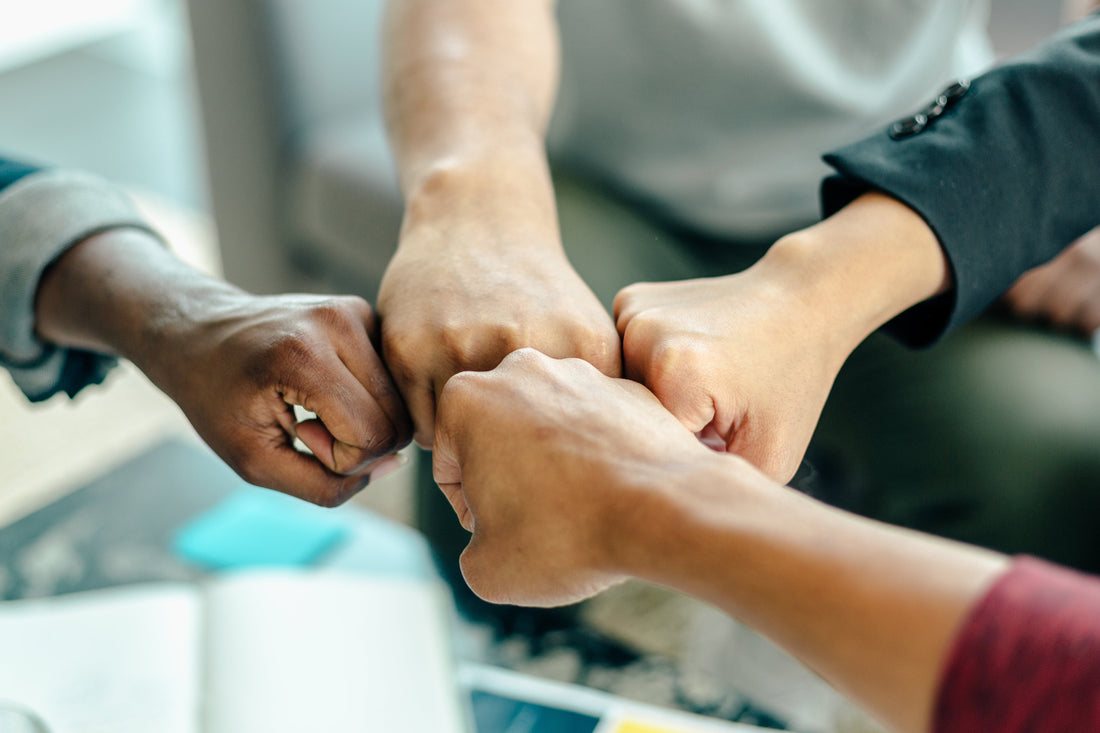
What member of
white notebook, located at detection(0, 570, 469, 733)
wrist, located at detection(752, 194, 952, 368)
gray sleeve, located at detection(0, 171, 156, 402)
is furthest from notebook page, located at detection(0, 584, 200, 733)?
wrist, located at detection(752, 194, 952, 368)

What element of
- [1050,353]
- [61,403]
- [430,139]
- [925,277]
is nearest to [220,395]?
[430,139]

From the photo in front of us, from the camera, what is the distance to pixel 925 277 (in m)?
0.41

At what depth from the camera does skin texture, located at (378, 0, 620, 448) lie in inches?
14.8

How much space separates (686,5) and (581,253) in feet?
0.64

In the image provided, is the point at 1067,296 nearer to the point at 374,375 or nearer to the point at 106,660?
the point at 374,375

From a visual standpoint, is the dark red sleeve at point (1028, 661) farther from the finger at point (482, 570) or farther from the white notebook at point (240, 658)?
the white notebook at point (240, 658)

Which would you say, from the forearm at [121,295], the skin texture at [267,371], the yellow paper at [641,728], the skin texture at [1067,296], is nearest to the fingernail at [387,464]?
the skin texture at [267,371]

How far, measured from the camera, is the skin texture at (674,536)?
21cm

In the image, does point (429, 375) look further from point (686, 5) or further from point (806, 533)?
point (686, 5)

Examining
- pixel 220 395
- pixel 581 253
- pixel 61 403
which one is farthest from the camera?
pixel 61 403

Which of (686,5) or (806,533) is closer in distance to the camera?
(806,533)

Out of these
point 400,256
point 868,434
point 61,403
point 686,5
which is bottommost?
point 61,403

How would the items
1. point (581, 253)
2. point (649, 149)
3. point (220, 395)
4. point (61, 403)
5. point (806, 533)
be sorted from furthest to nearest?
point (61, 403)
point (649, 149)
point (581, 253)
point (220, 395)
point (806, 533)

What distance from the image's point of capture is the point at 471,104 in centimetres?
51
